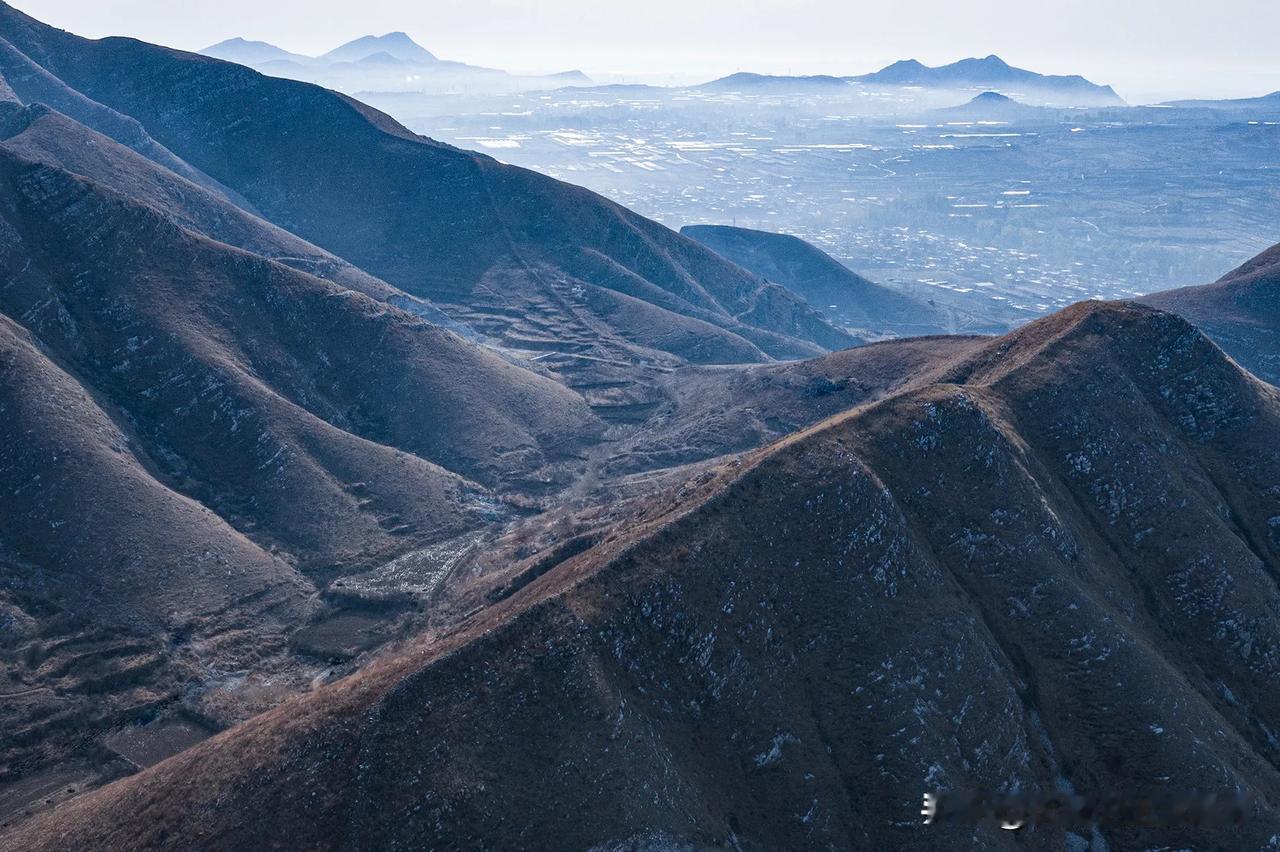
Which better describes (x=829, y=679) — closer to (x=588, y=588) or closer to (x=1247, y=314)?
(x=588, y=588)

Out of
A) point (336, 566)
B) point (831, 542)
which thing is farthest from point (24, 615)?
point (831, 542)

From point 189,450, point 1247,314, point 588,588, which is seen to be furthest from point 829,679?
point 1247,314

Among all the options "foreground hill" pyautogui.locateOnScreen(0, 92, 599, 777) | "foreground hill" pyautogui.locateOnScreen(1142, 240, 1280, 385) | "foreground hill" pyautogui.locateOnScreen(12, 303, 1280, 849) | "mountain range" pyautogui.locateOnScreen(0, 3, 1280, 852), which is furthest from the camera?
"foreground hill" pyautogui.locateOnScreen(1142, 240, 1280, 385)

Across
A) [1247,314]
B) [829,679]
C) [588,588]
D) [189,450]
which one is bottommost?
[189,450]

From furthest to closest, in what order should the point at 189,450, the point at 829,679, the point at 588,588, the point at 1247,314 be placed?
1. the point at 1247,314
2. the point at 189,450
3. the point at 588,588
4. the point at 829,679

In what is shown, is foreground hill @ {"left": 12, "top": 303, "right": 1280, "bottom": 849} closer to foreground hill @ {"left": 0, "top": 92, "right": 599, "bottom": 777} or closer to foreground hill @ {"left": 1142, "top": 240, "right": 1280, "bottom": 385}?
foreground hill @ {"left": 0, "top": 92, "right": 599, "bottom": 777}

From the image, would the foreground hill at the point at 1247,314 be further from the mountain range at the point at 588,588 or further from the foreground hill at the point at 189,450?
the foreground hill at the point at 189,450

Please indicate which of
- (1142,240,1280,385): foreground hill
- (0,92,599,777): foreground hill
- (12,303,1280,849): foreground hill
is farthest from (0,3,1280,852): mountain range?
(1142,240,1280,385): foreground hill
